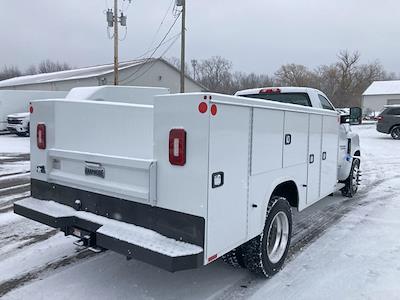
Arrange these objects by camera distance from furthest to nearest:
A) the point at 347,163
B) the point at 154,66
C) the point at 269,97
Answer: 1. the point at 154,66
2. the point at 347,163
3. the point at 269,97

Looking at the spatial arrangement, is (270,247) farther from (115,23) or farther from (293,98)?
(115,23)

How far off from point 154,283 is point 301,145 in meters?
2.23

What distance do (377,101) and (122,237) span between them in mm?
65838

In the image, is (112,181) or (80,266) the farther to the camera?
(80,266)

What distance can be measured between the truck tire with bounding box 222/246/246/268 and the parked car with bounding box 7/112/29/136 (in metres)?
20.4

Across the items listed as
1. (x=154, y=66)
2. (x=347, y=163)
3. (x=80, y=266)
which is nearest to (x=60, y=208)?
(x=80, y=266)

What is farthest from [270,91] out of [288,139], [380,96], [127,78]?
[380,96]

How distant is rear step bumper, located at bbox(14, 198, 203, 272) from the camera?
3007mm

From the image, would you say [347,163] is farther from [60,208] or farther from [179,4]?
[179,4]

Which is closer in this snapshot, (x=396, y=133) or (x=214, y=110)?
(x=214, y=110)

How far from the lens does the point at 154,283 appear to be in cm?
401

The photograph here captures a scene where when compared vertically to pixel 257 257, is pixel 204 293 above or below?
below

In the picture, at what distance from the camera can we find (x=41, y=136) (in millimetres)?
4258

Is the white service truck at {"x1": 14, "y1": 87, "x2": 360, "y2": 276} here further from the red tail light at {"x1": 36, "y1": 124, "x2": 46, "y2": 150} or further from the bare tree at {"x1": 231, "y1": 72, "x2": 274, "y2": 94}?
the bare tree at {"x1": 231, "y1": 72, "x2": 274, "y2": 94}
